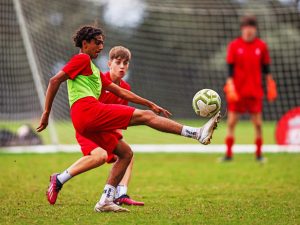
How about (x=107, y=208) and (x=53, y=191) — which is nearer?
(x=107, y=208)

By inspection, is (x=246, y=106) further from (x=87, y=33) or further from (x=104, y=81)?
(x=87, y=33)

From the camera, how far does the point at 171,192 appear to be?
736 centimetres

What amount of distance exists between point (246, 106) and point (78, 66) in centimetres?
632

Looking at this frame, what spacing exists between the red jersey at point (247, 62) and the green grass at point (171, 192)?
4.02 ft

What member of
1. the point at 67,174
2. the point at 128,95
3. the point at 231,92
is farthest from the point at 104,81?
the point at 231,92

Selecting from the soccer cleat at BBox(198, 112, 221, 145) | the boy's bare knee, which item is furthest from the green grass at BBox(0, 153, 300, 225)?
the soccer cleat at BBox(198, 112, 221, 145)

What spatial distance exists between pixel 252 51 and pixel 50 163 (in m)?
3.84

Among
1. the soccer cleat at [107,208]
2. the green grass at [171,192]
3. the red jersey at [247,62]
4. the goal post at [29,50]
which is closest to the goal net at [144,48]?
the goal post at [29,50]

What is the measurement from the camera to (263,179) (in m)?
8.69

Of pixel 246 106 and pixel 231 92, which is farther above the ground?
pixel 231 92

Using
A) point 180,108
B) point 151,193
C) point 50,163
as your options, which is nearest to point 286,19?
point 180,108

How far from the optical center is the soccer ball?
5746mm

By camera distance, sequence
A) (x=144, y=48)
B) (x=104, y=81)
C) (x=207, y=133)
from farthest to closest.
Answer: (x=144, y=48) < (x=104, y=81) < (x=207, y=133)

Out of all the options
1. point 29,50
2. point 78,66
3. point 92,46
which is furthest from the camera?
point 29,50
